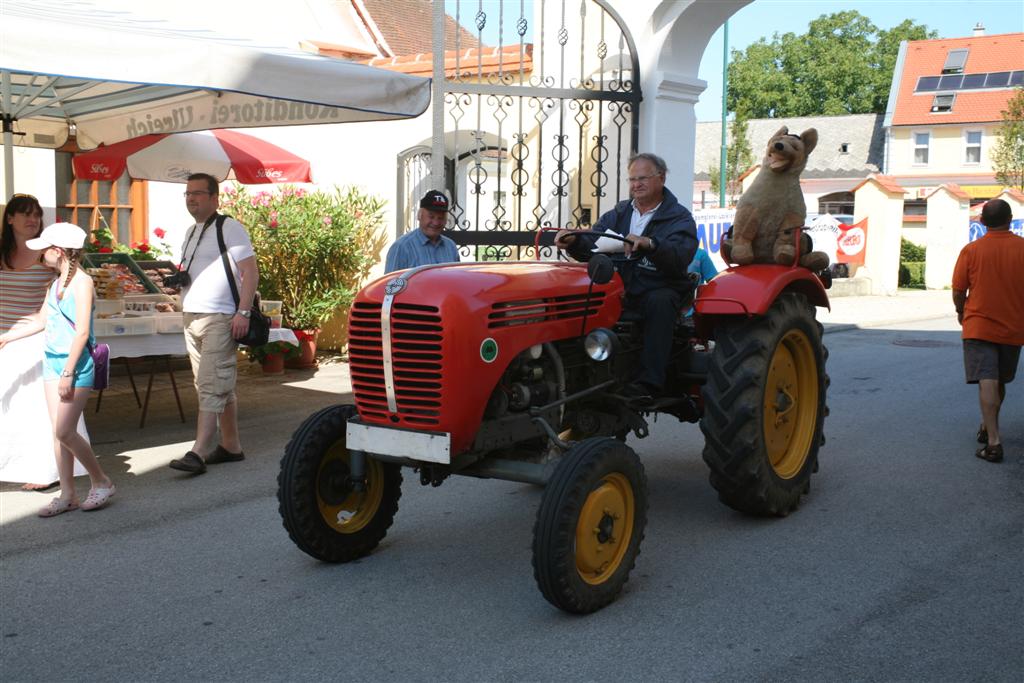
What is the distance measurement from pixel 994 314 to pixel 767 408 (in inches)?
95.9

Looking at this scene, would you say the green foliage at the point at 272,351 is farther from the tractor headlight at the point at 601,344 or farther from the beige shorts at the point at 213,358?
the tractor headlight at the point at 601,344

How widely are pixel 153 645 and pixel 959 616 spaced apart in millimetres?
3158

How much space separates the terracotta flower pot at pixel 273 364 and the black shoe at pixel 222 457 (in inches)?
141

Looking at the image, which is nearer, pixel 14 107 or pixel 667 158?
pixel 14 107

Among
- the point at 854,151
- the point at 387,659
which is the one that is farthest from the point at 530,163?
the point at 854,151

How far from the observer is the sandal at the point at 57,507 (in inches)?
220

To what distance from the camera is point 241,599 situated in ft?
14.3

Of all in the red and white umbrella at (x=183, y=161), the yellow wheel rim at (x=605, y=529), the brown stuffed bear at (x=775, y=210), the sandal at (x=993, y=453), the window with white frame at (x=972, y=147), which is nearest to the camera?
the yellow wheel rim at (x=605, y=529)

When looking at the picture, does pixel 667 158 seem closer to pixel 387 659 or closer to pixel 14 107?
pixel 14 107

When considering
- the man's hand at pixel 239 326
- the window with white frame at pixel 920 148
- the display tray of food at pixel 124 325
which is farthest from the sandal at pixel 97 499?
the window with white frame at pixel 920 148

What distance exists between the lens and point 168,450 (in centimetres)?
720

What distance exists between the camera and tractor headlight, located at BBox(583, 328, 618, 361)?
15.2 ft

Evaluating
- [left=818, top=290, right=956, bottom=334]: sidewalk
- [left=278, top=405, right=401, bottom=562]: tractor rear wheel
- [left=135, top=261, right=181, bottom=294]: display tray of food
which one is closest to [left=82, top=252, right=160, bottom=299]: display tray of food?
[left=135, top=261, right=181, bottom=294]: display tray of food

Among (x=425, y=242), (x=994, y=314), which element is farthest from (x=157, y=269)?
(x=994, y=314)
